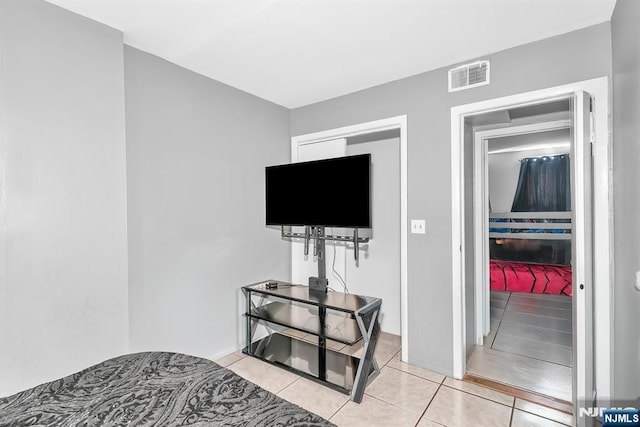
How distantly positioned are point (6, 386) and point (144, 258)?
92 centimetres

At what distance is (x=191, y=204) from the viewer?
8.14 feet

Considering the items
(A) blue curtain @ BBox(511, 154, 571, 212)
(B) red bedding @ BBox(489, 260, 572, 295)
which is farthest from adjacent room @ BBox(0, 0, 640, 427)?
(A) blue curtain @ BBox(511, 154, 571, 212)

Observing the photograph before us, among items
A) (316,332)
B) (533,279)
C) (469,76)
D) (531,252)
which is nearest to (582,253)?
(469,76)

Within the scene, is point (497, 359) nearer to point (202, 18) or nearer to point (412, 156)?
point (412, 156)

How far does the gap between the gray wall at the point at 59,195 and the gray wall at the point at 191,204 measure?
244mm

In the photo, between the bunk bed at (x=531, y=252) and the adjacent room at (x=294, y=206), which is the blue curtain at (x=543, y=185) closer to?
the bunk bed at (x=531, y=252)

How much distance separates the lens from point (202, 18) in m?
1.85

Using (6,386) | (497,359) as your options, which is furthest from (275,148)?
(497,359)

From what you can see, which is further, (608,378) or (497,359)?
(497,359)

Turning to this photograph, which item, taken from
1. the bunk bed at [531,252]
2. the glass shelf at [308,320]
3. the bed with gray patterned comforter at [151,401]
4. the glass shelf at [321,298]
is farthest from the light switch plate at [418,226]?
the bunk bed at [531,252]

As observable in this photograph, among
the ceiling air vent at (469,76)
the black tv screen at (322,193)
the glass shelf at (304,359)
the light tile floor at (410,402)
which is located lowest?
the light tile floor at (410,402)

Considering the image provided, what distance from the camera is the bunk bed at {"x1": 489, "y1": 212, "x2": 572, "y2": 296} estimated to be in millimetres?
4727

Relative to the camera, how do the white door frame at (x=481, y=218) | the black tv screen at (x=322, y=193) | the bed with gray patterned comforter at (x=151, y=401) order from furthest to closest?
the white door frame at (x=481, y=218)
the black tv screen at (x=322, y=193)
the bed with gray patterned comforter at (x=151, y=401)

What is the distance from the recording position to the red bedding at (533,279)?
183 inches
